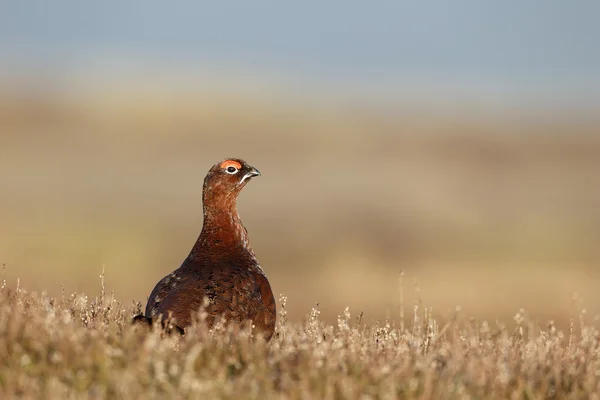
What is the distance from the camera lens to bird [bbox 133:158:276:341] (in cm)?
680

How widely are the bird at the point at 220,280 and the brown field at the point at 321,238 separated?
1.09ft

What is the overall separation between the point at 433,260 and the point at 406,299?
25.8ft

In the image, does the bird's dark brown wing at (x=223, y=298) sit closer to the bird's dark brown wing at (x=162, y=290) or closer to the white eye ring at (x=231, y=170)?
the bird's dark brown wing at (x=162, y=290)

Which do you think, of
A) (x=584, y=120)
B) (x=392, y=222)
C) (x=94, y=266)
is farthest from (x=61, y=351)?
(x=584, y=120)

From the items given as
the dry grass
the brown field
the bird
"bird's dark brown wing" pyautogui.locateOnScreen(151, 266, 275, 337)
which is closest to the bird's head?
the bird

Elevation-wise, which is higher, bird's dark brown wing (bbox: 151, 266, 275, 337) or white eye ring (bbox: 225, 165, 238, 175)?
white eye ring (bbox: 225, 165, 238, 175)

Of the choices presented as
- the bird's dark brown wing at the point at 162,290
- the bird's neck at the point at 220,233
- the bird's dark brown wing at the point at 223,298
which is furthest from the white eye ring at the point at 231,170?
the bird's dark brown wing at the point at 162,290

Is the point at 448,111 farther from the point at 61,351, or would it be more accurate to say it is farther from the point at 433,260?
the point at 61,351

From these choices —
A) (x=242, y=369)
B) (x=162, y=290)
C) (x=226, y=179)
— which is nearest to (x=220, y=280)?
(x=162, y=290)

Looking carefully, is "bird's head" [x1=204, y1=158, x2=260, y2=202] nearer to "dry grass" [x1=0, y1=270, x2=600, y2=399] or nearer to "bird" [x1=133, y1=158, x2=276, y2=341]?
"bird" [x1=133, y1=158, x2=276, y2=341]

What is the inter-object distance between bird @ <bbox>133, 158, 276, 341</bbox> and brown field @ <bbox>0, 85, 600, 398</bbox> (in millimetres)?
332

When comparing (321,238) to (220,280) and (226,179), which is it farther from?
(220,280)

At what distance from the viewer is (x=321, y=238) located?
3372cm


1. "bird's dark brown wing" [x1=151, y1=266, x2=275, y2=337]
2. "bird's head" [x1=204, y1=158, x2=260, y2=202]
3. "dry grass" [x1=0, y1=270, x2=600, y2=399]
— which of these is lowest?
"dry grass" [x1=0, y1=270, x2=600, y2=399]
